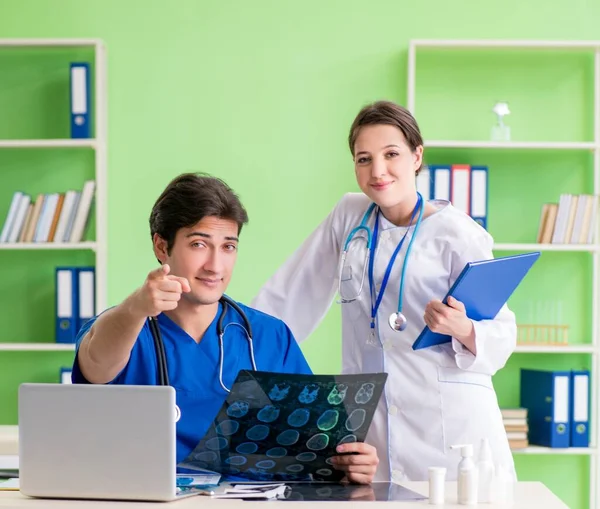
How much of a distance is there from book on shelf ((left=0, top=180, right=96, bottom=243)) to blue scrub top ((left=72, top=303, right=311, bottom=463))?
Result: 1834 millimetres

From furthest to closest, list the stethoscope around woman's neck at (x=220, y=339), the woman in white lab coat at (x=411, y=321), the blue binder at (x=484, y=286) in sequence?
the woman in white lab coat at (x=411, y=321), the blue binder at (x=484, y=286), the stethoscope around woman's neck at (x=220, y=339)

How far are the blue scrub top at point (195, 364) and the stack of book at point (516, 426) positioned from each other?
181 cm

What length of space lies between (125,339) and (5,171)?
244 cm

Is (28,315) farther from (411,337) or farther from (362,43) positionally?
(411,337)

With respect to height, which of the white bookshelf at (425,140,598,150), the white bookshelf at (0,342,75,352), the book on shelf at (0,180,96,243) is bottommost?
the white bookshelf at (0,342,75,352)

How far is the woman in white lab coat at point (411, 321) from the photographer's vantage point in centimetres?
218

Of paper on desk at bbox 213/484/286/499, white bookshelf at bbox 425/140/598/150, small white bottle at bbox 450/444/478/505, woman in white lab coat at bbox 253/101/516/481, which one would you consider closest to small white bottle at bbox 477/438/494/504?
small white bottle at bbox 450/444/478/505

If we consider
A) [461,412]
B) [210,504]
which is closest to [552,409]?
[461,412]

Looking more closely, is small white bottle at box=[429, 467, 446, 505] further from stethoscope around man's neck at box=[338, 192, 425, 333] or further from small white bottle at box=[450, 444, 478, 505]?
stethoscope around man's neck at box=[338, 192, 425, 333]

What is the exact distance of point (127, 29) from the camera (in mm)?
3783

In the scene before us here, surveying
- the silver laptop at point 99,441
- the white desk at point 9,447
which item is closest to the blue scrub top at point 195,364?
the silver laptop at point 99,441

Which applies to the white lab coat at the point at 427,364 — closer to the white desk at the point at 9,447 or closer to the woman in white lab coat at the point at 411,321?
the woman in white lab coat at the point at 411,321

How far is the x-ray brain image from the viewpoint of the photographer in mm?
1549

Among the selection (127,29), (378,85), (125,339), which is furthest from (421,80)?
(125,339)
